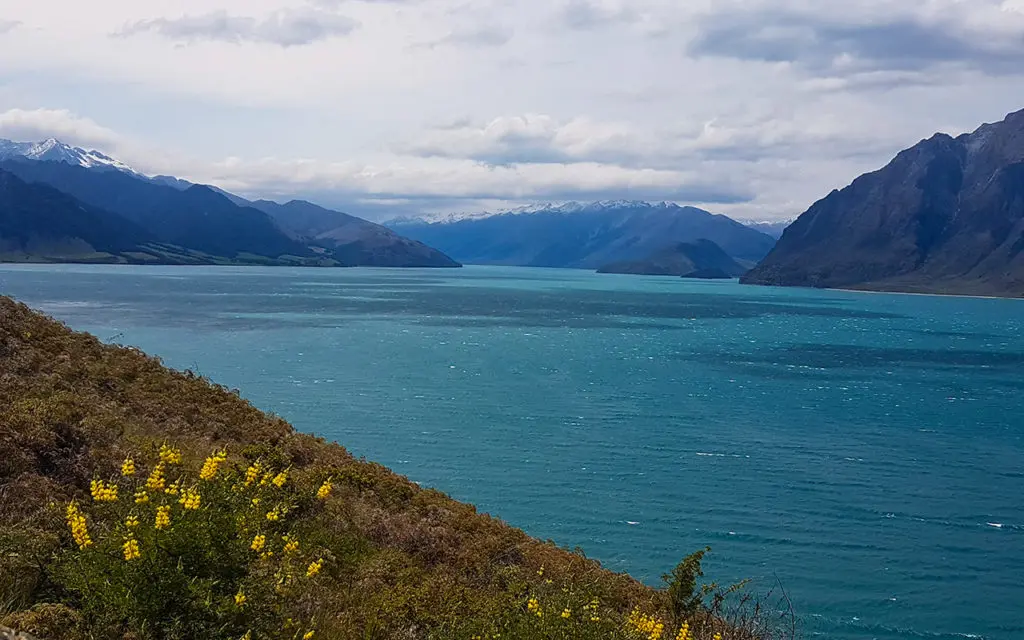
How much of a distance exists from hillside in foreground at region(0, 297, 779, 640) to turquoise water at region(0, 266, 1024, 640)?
9.08 metres

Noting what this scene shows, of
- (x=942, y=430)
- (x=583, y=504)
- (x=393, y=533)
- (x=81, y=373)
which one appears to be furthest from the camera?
(x=942, y=430)

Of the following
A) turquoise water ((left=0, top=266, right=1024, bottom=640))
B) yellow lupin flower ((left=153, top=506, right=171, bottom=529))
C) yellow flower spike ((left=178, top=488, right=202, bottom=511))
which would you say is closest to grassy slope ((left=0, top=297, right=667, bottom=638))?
yellow lupin flower ((left=153, top=506, right=171, bottom=529))

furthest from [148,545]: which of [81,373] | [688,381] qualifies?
[688,381]

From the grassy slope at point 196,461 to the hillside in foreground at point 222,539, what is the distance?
53mm

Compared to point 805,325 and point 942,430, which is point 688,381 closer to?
point 942,430

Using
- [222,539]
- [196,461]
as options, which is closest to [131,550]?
[222,539]

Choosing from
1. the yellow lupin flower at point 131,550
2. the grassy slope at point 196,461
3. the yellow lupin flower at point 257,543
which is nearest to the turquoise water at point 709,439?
the grassy slope at point 196,461

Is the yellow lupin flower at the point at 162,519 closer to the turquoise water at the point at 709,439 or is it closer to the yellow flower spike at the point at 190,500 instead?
the yellow flower spike at the point at 190,500

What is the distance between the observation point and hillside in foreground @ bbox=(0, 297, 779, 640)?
835cm

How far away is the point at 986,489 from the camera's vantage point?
145 feet

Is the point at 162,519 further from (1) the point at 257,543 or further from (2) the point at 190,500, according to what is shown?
(1) the point at 257,543

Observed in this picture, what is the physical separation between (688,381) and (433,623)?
67687 mm

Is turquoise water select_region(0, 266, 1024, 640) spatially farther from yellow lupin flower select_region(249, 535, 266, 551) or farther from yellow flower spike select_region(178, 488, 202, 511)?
yellow flower spike select_region(178, 488, 202, 511)

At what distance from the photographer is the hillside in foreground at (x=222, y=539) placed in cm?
835
